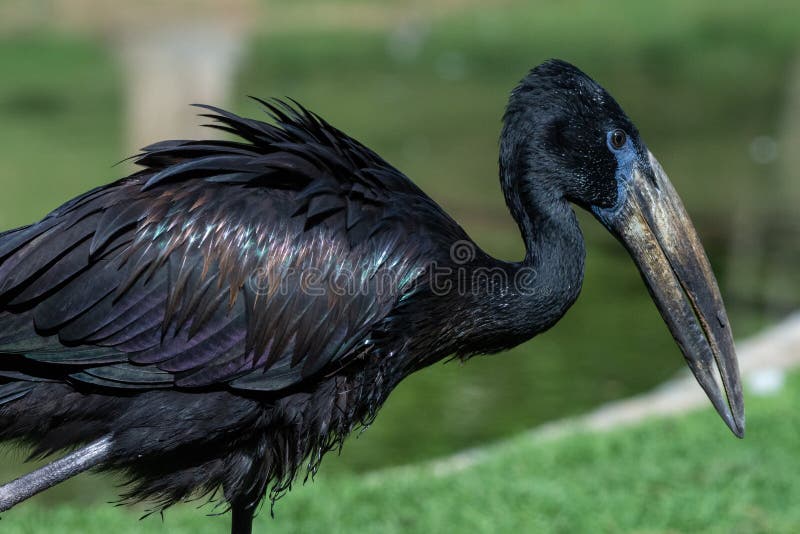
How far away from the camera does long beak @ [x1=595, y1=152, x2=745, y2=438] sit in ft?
13.9

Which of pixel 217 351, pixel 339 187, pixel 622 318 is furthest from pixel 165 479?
pixel 622 318

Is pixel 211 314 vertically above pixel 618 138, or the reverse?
pixel 618 138

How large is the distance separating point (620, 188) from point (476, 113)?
11.5 metres

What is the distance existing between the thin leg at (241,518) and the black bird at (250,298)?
27 millimetres

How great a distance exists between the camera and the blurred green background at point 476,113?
820 cm

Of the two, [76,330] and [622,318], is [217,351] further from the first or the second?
[622,318]

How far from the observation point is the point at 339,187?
395 cm

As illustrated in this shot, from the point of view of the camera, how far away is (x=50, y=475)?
3.73m

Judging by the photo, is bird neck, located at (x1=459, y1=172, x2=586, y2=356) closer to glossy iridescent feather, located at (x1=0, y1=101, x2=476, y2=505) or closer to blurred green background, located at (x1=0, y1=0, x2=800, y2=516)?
glossy iridescent feather, located at (x1=0, y1=101, x2=476, y2=505)

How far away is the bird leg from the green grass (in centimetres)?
159

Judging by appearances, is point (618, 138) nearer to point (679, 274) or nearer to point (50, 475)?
point (679, 274)

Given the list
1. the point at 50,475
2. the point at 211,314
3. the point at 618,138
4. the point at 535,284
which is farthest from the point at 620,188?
the point at 50,475

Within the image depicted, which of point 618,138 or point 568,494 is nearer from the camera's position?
point 618,138

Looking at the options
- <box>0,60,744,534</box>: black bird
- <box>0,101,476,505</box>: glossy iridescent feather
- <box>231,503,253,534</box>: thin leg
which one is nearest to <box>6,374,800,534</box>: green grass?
<box>231,503,253,534</box>: thin leg
